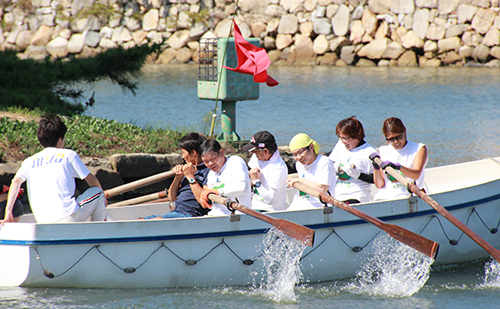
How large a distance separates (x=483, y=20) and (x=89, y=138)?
79.7ft

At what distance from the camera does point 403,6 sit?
3002 cm

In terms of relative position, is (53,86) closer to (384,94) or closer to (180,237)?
(180,237)

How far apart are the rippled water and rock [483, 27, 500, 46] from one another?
1.57 meters

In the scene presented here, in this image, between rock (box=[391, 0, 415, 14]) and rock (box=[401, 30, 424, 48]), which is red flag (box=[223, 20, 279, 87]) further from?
rock (box=[391, 0, 415, 14])

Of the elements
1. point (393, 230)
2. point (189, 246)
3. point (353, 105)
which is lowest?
point (189, 246)

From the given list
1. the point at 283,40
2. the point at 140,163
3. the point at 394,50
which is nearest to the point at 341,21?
the point at 394,50

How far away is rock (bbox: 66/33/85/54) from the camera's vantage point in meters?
33.2

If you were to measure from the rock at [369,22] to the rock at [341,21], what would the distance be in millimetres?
821

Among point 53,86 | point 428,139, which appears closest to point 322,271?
point 53,86

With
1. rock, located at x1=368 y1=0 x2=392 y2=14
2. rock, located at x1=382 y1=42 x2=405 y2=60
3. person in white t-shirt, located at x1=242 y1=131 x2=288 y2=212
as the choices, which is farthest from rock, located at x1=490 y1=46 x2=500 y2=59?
person in white t-shirt, located at x1=242 y1=131 x2=288 y2=212

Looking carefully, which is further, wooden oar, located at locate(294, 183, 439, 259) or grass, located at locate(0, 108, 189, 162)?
grass, located at locate(0, 108, 189, 162)

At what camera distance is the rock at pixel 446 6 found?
29.2 m

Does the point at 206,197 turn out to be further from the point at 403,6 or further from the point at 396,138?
the point at 403,6

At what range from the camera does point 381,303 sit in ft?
18.4
